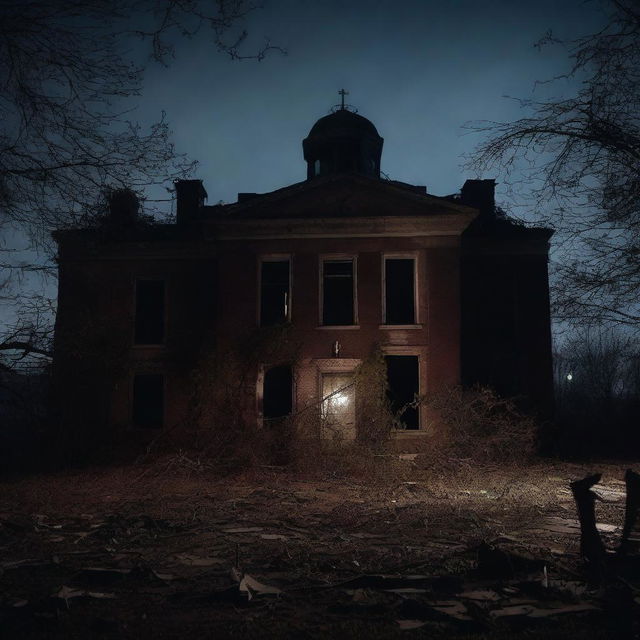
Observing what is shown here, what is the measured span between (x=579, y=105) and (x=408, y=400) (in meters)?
12.2

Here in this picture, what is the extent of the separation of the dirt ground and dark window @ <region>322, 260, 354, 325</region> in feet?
23.4

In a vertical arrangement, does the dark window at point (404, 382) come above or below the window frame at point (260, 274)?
below

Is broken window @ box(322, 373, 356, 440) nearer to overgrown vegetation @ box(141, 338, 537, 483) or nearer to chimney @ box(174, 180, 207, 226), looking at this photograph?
overgrown vegetation @ box(141, 338, 537, 483)

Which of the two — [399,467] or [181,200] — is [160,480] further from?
[181,200]

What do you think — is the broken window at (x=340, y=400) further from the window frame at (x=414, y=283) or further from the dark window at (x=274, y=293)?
the dark window at (x=274, y=293)

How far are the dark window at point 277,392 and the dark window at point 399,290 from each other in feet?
12.2

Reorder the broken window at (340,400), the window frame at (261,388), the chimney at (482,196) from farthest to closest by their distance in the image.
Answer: the chimney at (482,196) < the window frame at (261,388) < the broken window at (340,400)

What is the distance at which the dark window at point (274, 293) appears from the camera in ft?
56.9

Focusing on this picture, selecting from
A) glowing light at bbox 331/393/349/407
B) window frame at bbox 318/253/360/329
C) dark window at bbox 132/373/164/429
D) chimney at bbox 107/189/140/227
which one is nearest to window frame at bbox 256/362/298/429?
glowing light at bbox 331/393/349/407

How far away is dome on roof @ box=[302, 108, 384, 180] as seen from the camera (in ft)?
74.2

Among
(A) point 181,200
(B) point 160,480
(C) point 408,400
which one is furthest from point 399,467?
(A) point 181,200

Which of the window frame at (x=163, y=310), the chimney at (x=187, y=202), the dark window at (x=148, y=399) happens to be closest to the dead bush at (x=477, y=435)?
the dark window at (x=148, y=399)

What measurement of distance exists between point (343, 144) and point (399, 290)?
8.51 m

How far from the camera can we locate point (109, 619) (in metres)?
4.43
